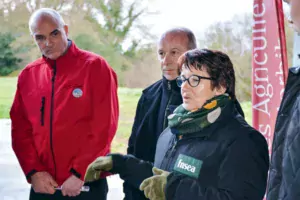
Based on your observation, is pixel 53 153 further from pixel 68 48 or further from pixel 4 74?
pixel 4 74

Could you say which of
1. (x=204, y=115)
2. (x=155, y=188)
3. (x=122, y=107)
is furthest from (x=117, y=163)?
(x=122, y=107)

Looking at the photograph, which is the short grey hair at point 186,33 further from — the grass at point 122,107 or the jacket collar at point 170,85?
the grass at point 122,107

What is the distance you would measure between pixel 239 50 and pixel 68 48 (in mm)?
1905

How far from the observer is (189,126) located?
4.22 ft

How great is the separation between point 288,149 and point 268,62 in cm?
191

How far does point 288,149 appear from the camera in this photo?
1.02m

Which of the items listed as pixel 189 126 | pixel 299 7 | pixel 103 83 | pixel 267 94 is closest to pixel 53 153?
pixel 103 83

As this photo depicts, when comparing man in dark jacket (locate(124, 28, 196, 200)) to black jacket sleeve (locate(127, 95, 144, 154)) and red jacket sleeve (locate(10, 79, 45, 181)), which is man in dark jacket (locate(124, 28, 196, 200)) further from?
red jacket sleeve (locate(10, 79, 45, 181))

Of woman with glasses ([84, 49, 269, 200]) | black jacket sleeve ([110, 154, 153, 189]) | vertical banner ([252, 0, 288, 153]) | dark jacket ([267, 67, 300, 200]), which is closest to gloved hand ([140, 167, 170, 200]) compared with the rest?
woman with glasses ([84, 49, 269, 200])

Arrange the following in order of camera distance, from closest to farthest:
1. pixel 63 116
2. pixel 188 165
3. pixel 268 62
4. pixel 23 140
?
pixel 188 165 < pixel 63 116 < pixel 23 140 < pixel 268 62

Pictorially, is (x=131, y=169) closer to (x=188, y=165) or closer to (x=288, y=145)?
(x=188, y=165)

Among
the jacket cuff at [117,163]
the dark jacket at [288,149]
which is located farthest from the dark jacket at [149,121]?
the dark jacket at [288,149]

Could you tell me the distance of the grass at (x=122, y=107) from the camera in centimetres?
325

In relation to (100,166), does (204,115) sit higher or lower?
higher
